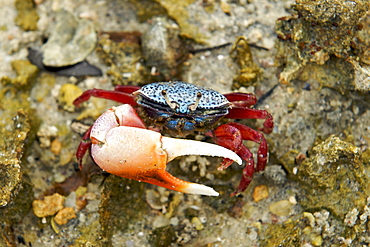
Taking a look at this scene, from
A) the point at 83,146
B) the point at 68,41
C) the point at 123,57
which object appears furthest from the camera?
the point at 68,41

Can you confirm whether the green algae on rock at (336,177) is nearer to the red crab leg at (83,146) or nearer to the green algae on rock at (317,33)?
the green algae on rock at (317,33)

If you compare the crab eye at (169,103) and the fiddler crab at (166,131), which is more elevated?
the crab eye at (169,103)

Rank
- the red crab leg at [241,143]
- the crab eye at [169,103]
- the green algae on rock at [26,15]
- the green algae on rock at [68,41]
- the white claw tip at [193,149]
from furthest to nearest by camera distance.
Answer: the green algae on rock at [26,15] < the green algae on rock at [68,41] < the red crab leg at [241,143] < the crab eye at [169,103] < the white claw tip at [193,149]

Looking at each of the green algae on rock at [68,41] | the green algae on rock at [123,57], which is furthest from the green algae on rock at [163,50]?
the green algae on rock at [68,41]

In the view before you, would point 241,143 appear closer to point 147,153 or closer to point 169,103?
point 169,103

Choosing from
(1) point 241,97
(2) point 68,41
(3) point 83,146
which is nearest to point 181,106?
(1) point 241,97

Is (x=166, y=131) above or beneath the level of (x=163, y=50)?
beneath
